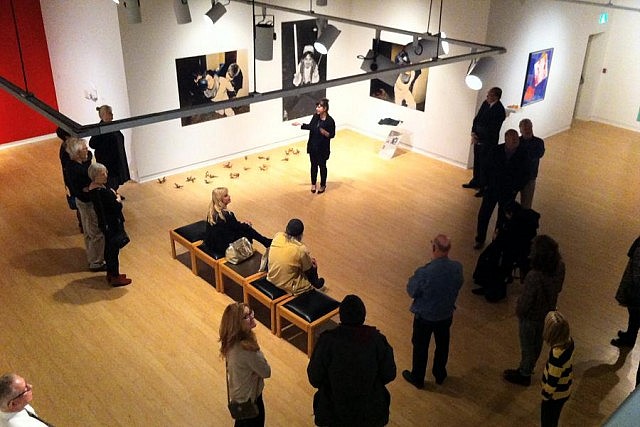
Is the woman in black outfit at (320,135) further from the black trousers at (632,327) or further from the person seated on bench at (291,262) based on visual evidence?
the black trousers at (632,327)

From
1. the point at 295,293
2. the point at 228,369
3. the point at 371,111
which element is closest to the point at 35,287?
the point at 295,293

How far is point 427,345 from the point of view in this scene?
570 centimetres

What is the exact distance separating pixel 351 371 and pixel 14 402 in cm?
220

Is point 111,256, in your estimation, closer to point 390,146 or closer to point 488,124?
point 488,124

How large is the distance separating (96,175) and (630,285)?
573 centimetres

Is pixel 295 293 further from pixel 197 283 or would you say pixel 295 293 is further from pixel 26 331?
pixel 26 331

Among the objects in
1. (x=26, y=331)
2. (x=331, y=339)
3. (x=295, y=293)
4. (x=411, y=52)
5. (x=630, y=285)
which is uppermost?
(x=411, y=52)

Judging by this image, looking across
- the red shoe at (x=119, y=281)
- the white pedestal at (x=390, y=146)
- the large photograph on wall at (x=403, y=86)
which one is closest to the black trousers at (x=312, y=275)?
the red shoe at (x=119, y=281)

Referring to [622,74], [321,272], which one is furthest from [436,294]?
[622,74]

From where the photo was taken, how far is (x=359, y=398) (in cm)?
415

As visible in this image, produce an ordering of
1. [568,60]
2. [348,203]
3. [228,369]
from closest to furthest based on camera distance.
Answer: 1. [228,369]
2. [348,203]
3. [568,60]

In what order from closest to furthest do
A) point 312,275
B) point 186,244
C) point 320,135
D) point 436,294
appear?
point 436,294
point 312,275
point 186,244
point 320,135

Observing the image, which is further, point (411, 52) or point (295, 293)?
point (411, 52)

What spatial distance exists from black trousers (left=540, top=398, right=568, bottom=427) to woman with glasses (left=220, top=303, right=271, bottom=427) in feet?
7.86
